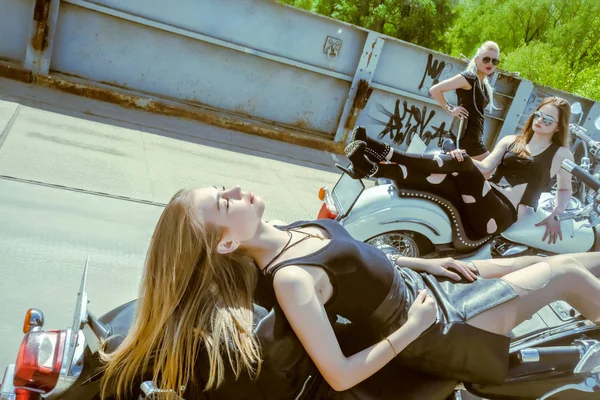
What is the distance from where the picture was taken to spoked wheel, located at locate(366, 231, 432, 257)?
12.9 ft

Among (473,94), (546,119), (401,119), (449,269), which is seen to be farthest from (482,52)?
(401,119)

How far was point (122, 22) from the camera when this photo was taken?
778 cm

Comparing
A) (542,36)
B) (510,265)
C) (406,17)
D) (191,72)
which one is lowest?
(191,72)

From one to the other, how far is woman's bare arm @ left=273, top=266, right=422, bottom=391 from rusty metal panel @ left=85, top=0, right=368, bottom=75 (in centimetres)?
684

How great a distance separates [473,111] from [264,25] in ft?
13.0

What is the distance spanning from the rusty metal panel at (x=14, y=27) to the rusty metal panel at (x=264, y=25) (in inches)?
34.8

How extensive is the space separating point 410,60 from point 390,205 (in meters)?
5.76

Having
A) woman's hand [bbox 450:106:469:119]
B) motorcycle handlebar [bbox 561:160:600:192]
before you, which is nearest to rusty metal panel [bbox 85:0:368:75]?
woman's hand [bbox 450:106:469:119]

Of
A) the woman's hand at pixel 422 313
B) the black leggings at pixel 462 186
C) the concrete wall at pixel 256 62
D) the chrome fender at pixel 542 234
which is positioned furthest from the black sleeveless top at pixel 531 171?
the concrete wall at pixel 256 62

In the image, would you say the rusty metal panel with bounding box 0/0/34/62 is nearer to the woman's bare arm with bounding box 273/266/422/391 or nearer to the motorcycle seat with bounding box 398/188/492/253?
the motorcycle seat with bounding box 398/188/492/253

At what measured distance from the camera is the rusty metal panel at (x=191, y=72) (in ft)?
25.5

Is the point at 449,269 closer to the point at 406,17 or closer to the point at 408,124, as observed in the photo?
the point at 408,124

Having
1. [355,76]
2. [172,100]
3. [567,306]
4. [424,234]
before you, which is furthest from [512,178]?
[172,100]

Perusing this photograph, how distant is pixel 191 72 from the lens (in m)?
8.29
